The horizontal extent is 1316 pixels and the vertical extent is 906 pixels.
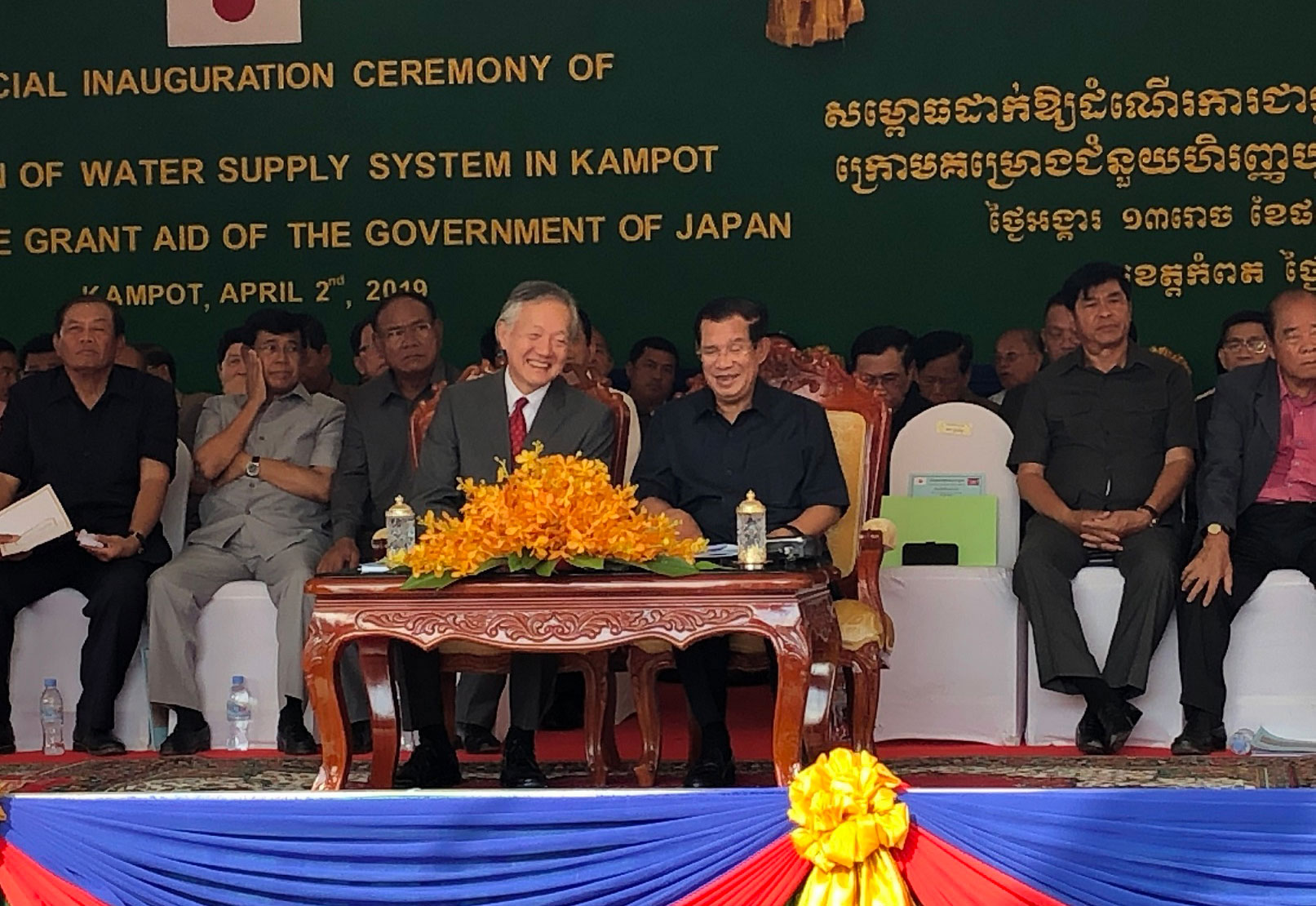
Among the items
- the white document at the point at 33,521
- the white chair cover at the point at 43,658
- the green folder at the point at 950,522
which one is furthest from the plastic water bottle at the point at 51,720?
the green folder at the point at 950,522

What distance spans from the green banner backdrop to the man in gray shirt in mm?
2286

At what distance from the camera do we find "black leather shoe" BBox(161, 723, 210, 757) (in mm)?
5469

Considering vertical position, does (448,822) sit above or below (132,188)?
below

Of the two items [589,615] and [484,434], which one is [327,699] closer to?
[589,615]

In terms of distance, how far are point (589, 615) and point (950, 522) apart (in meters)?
1.99

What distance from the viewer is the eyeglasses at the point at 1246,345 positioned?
655cm

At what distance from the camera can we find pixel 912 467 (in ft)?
19.3

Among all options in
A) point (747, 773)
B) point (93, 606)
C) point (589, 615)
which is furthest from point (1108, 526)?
point (93, 606)

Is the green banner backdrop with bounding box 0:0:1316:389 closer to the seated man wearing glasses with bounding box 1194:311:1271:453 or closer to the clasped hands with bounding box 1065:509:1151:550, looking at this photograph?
the seated man wearing glasses with bounding box 1194:311:1271:453

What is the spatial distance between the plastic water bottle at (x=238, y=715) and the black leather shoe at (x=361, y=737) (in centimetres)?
36

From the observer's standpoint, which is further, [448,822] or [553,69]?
[553,69]

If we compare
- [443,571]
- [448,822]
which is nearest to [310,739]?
[443,571]

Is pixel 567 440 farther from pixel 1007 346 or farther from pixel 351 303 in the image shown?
pixel 351 303

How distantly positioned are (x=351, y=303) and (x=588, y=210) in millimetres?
1031
